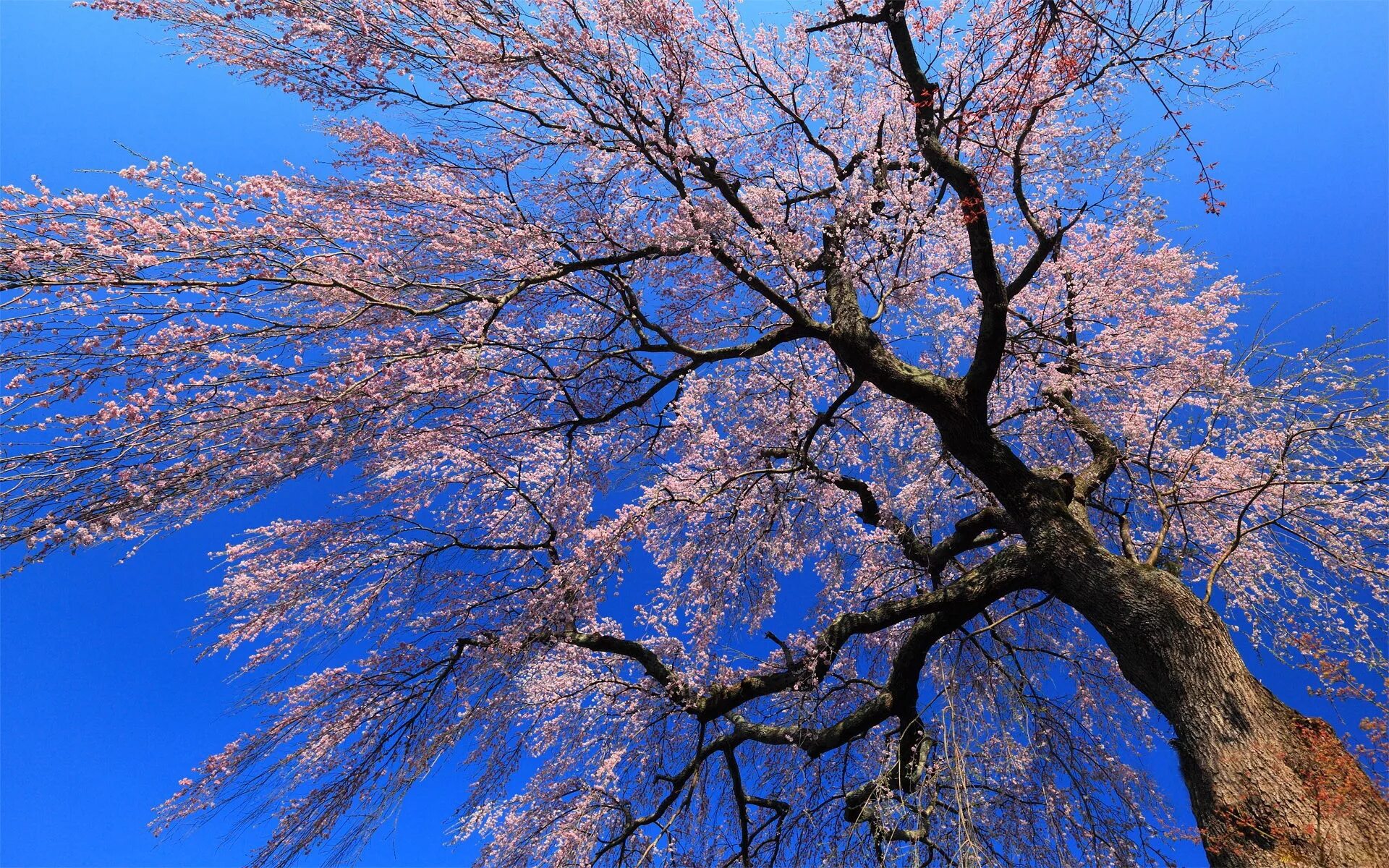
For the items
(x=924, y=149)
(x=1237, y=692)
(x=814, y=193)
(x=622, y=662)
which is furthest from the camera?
(x=814, y=193)

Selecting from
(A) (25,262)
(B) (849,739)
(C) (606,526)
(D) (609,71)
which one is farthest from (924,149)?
(A) (25,262)

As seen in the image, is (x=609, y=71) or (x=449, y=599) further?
(x=449, y=599)

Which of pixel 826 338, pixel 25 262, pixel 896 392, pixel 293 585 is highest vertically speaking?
pixel 826 338

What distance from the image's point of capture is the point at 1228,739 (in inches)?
107

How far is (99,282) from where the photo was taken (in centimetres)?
265

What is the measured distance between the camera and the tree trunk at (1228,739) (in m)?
2.42

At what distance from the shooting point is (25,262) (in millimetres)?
2541

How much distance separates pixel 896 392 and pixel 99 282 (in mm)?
4364

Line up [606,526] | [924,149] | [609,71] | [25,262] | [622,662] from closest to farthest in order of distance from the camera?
1. [25,262]
2. [924,149]
3. [609,71]
4. [606,526]
5. [622,662]

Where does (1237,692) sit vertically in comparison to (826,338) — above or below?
below

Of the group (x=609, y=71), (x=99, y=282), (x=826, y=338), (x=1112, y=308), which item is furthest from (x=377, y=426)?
(x=1112, y=308)

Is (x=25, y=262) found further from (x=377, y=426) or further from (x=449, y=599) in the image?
(x=449, y=599)

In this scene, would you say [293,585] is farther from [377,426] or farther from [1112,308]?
[1112,308]

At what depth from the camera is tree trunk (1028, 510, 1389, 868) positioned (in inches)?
95.2
